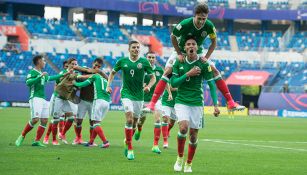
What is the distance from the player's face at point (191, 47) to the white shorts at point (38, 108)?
6.86m

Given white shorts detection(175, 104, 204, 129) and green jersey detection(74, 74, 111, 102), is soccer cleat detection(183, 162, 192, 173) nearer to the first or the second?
white shorts detection(175, 104, 204, 129)

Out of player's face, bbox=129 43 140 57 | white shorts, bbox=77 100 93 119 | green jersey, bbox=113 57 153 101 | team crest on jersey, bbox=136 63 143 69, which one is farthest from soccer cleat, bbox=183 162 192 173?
white shorts, bbox=77 100 93 119

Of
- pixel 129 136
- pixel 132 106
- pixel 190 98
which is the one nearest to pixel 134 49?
pixel 132 106

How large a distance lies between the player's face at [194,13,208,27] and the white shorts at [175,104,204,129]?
5.47 feet

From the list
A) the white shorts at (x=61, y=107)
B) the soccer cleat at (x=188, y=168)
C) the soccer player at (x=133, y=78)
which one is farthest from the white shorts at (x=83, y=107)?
the soccer cleat at (x=188, y=168)

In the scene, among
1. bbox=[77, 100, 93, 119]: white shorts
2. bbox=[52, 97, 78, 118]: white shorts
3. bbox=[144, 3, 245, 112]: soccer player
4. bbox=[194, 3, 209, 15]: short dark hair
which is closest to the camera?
bbox=[194, 3, 209, 15]: short dark hair

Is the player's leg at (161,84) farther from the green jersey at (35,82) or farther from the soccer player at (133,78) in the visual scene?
the green jersey at (35,82)

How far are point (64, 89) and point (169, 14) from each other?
5949 cm

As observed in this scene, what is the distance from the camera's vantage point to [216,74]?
528 inches

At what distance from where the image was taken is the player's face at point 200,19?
508 inches

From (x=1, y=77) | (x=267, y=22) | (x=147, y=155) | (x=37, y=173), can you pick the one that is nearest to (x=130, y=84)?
(x=147, y=155)

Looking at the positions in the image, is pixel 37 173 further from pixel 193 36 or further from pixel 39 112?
pixel 39 112

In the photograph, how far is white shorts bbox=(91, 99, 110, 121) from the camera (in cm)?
1819

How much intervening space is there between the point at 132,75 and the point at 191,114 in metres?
3.73
